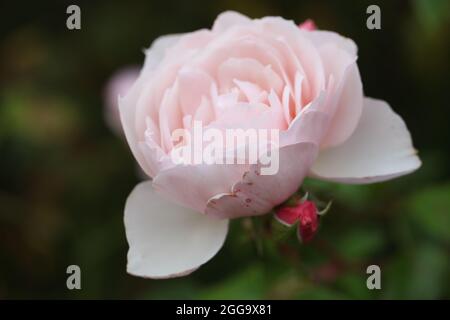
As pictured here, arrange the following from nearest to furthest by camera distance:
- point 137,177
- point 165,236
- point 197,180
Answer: point 197,180 < point 165,236 < point 137,177

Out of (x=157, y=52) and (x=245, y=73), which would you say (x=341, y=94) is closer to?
(x=245, y=73)

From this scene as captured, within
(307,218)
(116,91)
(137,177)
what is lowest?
(137,177)

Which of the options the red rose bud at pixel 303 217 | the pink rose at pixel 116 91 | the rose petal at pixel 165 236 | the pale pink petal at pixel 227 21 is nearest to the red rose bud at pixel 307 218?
the red rose bud at pixel 303 217

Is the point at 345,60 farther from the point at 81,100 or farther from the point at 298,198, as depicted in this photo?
the point at 81,100

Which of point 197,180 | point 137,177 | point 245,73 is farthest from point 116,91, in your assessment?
point 197,180

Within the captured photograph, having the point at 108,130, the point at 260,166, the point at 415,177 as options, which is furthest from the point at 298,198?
the point at 108,130
